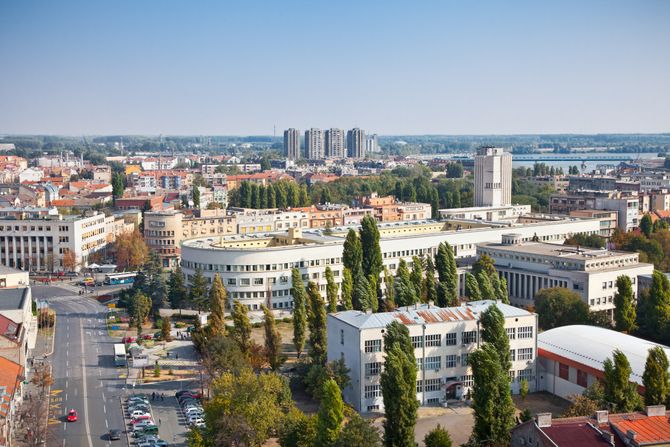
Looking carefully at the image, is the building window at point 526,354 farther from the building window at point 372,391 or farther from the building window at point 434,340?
the building window at point 372,391

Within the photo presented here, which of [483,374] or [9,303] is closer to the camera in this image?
[483,374]

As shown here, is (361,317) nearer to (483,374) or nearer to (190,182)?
(483,374)

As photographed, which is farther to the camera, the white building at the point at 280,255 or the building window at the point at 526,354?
the white building at the point at 280,255

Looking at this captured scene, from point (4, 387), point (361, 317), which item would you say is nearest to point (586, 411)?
point (361, 317)

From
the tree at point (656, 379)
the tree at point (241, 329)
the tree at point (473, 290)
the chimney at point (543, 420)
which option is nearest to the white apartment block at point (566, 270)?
the tree at point (473, 290)

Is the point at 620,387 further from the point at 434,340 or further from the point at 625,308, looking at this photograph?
the point at 625,308
